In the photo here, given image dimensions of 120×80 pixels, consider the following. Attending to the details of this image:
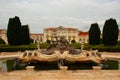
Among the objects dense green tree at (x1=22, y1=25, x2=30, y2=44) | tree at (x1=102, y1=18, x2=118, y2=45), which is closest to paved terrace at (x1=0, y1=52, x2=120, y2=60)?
tree at (x1=102, y1=18, x2=118, y2=45)

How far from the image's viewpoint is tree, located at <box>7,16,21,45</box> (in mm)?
37272

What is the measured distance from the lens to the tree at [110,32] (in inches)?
1404

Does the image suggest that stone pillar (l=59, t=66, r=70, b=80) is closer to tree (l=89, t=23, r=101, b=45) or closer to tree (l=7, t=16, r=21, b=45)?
tree (l=7, t=16, r=21, b=45)

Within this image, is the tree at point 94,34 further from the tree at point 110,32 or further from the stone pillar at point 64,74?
the stone pillar at point 64,74

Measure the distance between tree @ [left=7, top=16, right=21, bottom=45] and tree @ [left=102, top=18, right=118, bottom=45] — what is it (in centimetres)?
1217

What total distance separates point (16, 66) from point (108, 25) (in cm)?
2181

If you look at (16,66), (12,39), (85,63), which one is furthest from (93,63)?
(12,39)

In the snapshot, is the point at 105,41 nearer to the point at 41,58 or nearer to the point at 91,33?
the point at 91,33

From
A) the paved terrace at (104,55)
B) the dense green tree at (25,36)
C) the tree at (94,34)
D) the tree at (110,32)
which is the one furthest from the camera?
the tree at (94,34)

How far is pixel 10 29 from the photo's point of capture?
3809cm

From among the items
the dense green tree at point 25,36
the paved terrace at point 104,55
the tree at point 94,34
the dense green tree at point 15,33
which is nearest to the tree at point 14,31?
the dense green tree at point 15,33

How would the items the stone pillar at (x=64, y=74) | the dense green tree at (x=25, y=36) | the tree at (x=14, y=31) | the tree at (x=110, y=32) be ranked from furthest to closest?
the dense green tree at (x=25, y=36), the tree at (x=14, y=31), the tree at (x=110, y=32), the stone pillar at (x=64, y=74)

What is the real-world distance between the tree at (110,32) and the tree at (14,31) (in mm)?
12169

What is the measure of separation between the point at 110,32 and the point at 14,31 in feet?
44.3
